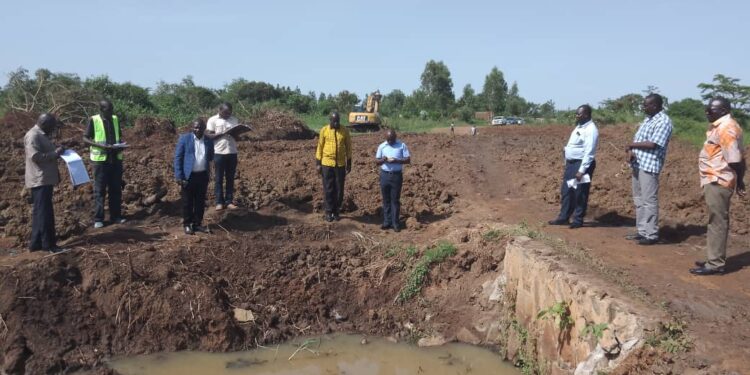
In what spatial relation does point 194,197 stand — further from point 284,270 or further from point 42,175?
point 42,175

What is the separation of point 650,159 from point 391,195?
318 cm

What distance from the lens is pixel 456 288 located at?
271 inches

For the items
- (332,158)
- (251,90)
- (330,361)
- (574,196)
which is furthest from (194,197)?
(251,90)

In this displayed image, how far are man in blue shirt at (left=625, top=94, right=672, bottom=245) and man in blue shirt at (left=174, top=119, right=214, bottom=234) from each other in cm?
493

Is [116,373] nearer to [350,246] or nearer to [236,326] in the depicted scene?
[236,326]

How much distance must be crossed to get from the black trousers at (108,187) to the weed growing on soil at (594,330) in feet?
19.0

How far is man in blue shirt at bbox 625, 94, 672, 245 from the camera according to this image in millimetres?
Result: 6238

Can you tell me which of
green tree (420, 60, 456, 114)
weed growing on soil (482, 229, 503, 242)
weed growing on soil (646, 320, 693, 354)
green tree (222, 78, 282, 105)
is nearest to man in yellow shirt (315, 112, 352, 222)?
weed growing on soil (482, 229, 503, 242)

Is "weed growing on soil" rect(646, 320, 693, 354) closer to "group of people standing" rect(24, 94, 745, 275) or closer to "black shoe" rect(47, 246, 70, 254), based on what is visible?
"group of people standing" rect(24, 94, 745, 275)

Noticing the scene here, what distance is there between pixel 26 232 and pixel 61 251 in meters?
0.96

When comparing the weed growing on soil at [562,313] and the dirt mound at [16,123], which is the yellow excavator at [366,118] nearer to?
the dirt mound at [16,123]

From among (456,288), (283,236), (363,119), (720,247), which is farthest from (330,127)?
(363,119)

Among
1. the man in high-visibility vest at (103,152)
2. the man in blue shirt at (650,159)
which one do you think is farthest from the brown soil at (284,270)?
the man in high-visibility vest at (103,152)

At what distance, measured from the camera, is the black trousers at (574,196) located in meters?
7.14
